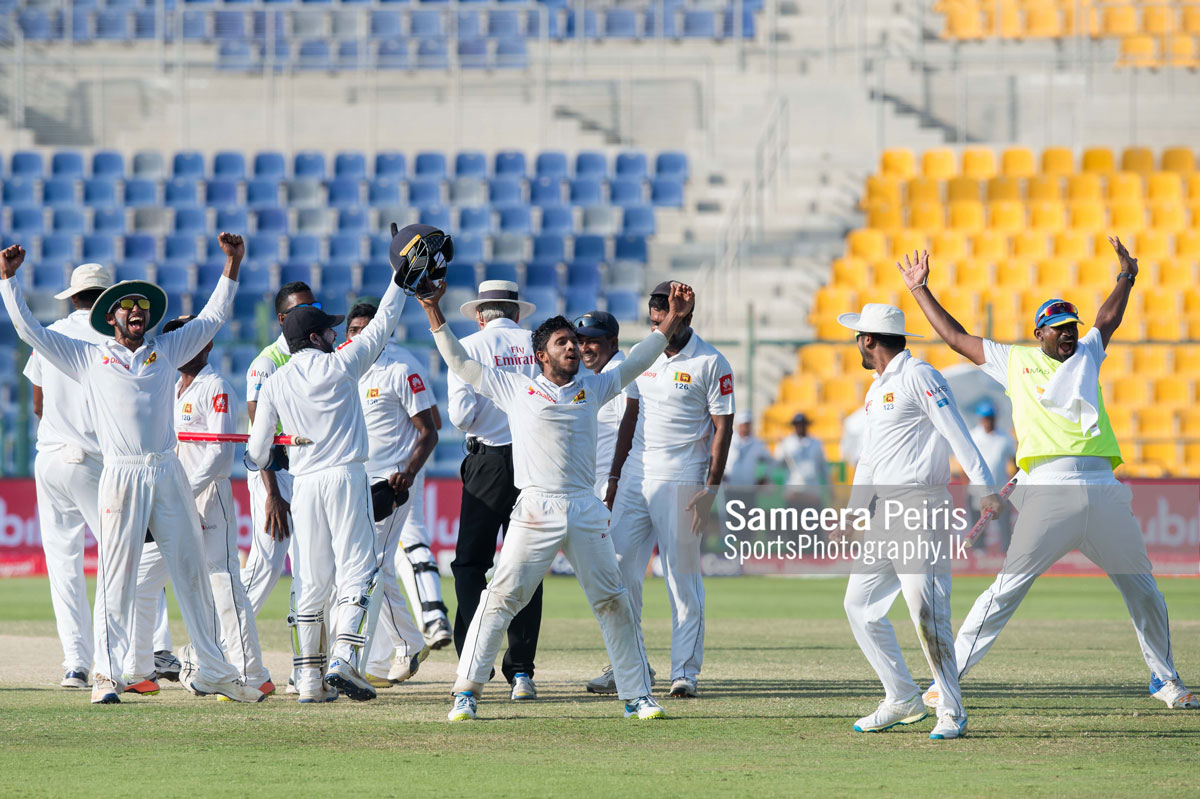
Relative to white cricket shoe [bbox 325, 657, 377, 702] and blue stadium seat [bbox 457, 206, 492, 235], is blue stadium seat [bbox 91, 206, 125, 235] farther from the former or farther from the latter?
white cricket shoe [bbox 325, 657, 377, 702]

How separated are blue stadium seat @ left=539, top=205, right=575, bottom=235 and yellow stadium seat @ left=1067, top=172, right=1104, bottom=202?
795 cm

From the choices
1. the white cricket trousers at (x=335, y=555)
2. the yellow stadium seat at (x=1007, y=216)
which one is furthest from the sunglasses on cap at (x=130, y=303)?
the yellow stadium seat at (x=1007, y=216)

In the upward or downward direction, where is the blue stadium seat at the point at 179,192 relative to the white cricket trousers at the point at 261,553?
upward

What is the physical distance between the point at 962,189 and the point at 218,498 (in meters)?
18.4

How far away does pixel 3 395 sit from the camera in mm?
22031

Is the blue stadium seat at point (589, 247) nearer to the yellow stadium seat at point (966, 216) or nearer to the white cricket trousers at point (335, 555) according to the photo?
the yellow stadium seat at point (966, 216)

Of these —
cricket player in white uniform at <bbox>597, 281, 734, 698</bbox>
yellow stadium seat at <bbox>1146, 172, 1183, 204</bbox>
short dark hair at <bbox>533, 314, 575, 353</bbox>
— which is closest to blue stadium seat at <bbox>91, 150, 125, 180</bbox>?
yellow stadium seat at <bbox>1146, 172, 1183, 204</bbox>

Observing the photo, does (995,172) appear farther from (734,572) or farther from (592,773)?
(592,773)

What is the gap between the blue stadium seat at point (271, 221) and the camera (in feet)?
83.1

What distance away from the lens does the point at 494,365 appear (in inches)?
366

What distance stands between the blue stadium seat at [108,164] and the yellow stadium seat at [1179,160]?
17291mm

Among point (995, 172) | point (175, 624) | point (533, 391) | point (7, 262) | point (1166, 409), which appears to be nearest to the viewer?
point (533, 391)

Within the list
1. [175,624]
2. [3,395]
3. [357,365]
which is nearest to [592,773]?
[357,365]

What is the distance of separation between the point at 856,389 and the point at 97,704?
573 inches
